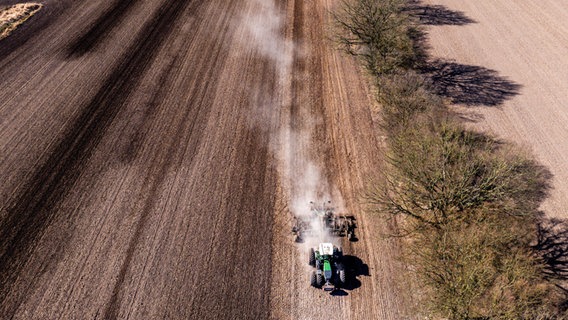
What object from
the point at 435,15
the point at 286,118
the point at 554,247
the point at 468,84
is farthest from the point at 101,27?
the point at 554,247

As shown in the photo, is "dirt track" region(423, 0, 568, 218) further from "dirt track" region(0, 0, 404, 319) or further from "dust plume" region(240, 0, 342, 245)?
"dust plume" region(240, 0, 342, 245)

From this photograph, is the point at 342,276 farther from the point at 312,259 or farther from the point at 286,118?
the point at 286,118

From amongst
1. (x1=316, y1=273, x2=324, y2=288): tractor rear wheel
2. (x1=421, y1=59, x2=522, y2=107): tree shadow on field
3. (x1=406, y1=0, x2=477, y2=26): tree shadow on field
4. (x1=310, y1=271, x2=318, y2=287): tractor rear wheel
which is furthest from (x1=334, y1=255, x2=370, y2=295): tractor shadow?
(x1=406, y1=0, x2=477, y2=26): tree shadow on field

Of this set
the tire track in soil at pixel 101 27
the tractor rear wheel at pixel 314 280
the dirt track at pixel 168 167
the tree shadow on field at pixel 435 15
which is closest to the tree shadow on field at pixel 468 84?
the dirt track at pixel 168 167

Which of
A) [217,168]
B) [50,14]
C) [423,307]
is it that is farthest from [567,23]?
[50,14]

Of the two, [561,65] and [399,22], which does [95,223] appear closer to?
[399,22]
